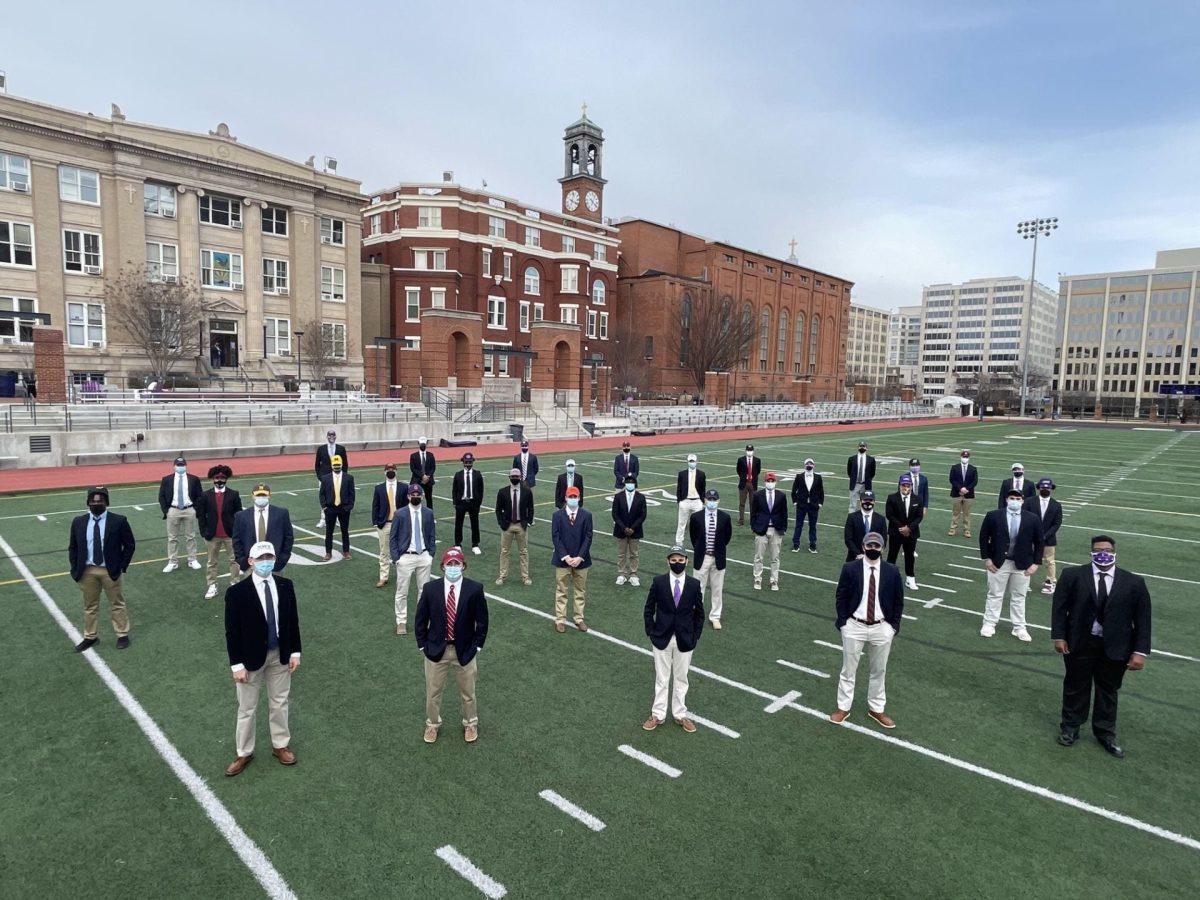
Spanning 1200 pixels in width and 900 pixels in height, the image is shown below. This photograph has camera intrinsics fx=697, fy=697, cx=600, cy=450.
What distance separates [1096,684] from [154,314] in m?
43.0

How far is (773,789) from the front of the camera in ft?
19.4

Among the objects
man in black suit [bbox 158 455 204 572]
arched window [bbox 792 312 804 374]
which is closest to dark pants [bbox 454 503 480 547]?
man in black suit [bbox 158 455 204 572]

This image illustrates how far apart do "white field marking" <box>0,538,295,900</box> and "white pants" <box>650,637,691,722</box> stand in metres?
3.48

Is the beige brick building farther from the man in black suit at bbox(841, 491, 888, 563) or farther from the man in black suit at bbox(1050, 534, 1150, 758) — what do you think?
the man in black suit at bbox(1050, 534, 1150, 758)

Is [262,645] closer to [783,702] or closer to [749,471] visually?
[783,702]

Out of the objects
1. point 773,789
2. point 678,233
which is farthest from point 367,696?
point 678,233

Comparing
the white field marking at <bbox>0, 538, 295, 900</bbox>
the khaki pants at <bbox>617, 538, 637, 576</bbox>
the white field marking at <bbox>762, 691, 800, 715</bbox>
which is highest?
the khaki pants at <bbox>617, 538, 637, 576</bbox>

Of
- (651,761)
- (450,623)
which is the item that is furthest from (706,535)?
(450,623)

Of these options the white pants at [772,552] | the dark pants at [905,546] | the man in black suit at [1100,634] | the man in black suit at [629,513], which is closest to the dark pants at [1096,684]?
the man in black suit at [1100,634]

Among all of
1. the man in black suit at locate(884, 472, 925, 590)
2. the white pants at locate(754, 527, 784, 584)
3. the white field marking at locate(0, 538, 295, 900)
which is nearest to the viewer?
the white field marking at locate(0, 538, 295, 900)

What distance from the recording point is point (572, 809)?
18.2 ft

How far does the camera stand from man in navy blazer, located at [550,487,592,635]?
927cm

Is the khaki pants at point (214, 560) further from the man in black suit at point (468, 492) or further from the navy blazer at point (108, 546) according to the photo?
the man in black suit at point (468, 492)

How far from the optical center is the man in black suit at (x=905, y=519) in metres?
11.4
